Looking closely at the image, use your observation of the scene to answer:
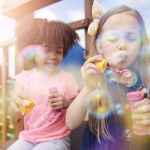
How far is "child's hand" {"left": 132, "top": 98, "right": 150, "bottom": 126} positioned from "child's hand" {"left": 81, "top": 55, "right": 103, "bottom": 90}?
11 cm

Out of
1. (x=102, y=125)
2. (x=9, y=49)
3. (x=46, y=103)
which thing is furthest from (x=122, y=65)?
(x=9, y=49)

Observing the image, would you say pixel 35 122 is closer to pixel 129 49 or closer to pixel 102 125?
pixel 102 125

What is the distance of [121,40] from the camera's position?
2.15 feet

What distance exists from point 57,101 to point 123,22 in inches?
11.1

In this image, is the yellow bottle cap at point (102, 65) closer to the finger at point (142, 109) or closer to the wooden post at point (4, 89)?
the finger at point (142, 109)

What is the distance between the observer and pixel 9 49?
1.37m

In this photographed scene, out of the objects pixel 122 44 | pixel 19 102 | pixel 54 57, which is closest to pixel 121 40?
pixel 122 44

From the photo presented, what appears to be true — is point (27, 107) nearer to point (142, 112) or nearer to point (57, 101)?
point (57, 101)

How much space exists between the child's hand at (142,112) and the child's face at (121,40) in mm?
111

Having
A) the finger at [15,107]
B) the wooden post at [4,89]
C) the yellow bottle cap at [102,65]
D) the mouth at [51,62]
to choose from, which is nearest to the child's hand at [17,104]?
the finger at [15,107]

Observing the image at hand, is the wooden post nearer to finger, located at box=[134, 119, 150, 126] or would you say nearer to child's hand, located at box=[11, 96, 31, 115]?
child's hand, located at box=[11, 96, 31, 115]

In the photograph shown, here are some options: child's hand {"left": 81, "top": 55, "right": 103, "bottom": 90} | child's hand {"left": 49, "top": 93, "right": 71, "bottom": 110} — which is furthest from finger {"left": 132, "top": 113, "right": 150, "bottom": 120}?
child's hand {"left": 49, "top": 93, "right": 71, "bottom": 110}

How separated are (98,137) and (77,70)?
10.0 inches

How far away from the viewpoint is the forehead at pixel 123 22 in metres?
0.68
